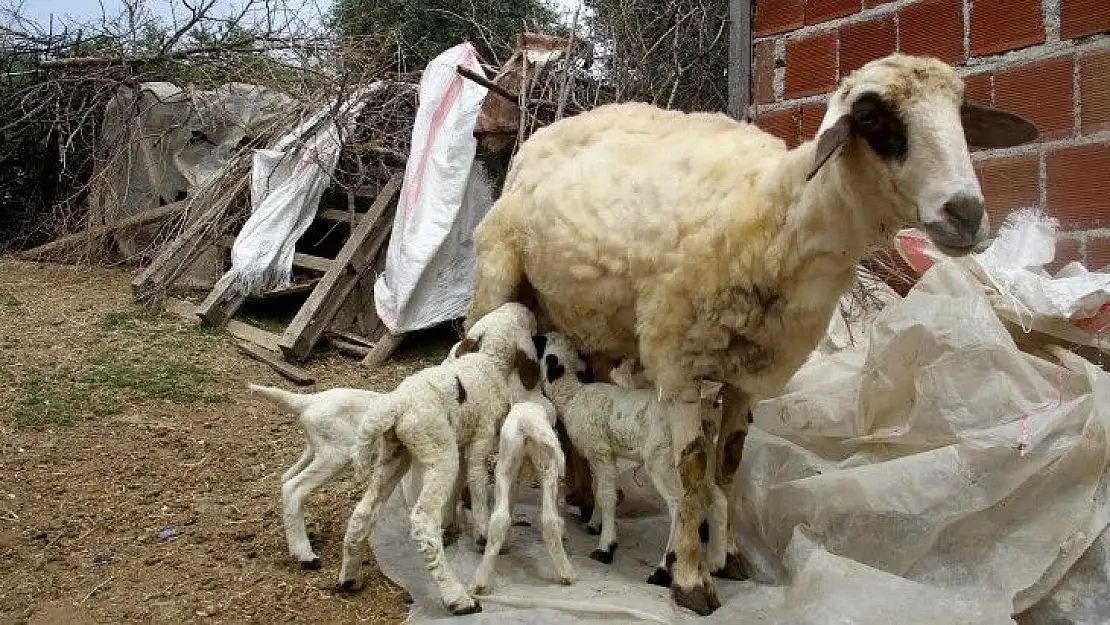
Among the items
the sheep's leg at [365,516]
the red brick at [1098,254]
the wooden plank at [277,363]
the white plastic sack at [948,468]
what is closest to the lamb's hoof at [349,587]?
the sheep's leg at [365,516]

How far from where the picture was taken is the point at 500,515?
2.88 metres

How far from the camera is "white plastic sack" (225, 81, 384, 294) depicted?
634cm

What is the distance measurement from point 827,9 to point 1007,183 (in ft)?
3.76

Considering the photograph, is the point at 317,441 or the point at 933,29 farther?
the point at 933,29

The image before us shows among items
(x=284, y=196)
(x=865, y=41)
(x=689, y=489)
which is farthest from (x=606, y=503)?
(x=284, y=196)

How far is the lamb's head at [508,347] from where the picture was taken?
11.0ft

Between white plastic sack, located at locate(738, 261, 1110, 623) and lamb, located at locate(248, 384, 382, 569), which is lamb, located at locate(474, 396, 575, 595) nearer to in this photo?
lamb, located at locate(248, 384, 382, 569)

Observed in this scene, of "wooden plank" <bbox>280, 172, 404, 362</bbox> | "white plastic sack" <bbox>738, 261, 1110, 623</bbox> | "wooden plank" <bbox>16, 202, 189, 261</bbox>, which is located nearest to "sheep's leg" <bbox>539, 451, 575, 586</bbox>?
"white plastic sack" <bbox>738, 261, 1110, 623</bbox>

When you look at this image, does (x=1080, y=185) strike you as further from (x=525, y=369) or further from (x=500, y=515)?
(x=500, y=515)

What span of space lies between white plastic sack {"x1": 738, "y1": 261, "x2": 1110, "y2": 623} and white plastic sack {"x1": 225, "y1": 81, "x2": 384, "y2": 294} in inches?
161

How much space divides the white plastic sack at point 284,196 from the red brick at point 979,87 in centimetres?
423

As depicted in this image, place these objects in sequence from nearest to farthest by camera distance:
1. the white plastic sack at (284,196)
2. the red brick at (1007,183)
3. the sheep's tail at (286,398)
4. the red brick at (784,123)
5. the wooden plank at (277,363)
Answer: the sheep's tail at (286,398) < the red brick at (1007,183) < the red brick at (784,123) < the wooden plank at (277,363) < the white plastic sack at (284,196)

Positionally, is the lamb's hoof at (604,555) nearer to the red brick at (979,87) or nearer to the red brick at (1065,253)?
the red brick at (1065,253)

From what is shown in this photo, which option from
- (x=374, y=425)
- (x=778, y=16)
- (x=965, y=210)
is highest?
(x=778, y=16)
